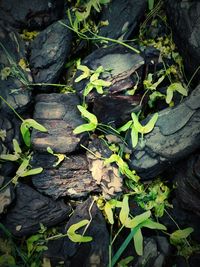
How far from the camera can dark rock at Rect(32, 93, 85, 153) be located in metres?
1.94

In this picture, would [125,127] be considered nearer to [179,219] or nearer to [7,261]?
[179,219]

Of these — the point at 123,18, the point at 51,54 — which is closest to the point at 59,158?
the point at 51,54

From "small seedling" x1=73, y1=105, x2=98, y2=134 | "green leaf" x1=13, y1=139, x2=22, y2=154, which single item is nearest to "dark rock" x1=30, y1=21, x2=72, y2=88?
"small seedling" x1=73, y1=105, x2=98, y2=134

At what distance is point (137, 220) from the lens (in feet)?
5.62

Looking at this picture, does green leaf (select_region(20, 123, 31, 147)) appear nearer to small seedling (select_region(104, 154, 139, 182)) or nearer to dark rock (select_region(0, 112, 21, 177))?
dark rock (select_region(0, 112, 21, 177))

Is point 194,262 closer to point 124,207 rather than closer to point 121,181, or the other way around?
point 124,207

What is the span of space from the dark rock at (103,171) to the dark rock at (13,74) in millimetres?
598

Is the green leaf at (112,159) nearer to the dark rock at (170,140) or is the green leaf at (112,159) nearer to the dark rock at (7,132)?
the dark rock at (170,140)

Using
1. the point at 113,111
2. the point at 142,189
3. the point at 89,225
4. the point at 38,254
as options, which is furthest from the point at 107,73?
the point at 38,254

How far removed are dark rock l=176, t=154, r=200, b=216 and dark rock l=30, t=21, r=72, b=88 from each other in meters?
1.16

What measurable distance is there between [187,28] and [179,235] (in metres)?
1.35

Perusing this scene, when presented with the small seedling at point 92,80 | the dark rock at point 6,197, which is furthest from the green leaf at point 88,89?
the dark rock at point 6,197

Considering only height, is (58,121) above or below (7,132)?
above

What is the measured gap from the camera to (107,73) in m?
2.04
